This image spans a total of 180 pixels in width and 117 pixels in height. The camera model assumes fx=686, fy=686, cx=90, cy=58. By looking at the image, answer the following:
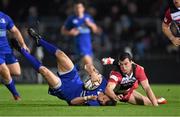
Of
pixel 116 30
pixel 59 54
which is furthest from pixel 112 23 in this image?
pixel 59 54

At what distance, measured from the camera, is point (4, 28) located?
14.4 m

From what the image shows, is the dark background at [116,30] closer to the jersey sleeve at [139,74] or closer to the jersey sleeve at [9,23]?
the jersey sleeve at [9,23]

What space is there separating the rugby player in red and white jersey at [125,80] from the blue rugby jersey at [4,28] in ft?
8.57

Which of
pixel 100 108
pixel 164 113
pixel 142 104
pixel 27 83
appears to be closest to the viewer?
pixel 164 113

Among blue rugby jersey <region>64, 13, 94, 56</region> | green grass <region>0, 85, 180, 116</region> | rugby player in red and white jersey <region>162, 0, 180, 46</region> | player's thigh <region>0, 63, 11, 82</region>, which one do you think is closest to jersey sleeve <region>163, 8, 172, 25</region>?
rugby player in red and white jersey <region>162, 0, 180, 46</region>

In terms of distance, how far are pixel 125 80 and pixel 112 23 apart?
471 inches

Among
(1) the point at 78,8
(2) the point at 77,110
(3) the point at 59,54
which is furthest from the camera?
(1) the point at 78,8

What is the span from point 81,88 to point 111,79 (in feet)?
2.16

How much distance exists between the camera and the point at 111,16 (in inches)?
972

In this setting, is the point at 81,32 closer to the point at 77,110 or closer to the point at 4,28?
the point at 4,28

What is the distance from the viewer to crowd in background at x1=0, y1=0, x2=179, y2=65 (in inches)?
922

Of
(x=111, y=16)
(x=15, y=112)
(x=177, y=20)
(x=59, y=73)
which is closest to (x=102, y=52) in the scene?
(x=111, y=16)

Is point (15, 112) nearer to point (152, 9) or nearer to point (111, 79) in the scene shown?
point (111, 79)

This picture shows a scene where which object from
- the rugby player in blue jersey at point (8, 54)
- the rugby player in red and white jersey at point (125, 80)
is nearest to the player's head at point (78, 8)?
the rugby player in blue jersey at point (8, 54)
